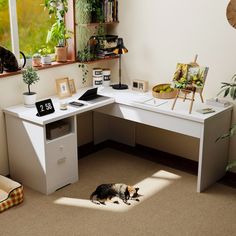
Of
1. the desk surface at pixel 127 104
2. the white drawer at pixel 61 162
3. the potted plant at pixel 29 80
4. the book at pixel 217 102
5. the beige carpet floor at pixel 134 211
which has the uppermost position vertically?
the potted plant at pixel 29 80

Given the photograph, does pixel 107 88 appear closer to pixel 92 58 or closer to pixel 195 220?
pixel 92 58

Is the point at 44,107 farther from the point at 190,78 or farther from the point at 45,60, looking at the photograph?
the point at 190,78

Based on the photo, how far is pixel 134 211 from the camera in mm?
3395

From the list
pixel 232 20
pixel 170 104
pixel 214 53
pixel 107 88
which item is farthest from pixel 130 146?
pixel 232 20

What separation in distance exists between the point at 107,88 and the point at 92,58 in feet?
1.08

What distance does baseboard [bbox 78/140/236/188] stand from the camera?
12.9ft

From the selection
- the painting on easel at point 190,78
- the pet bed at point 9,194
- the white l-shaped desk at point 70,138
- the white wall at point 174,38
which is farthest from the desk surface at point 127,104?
the pet bed at point 9,194

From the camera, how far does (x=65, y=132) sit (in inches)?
146

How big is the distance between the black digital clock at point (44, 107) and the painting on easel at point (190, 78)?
1.04m

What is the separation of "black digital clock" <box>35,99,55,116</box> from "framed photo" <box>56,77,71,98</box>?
1.39ft

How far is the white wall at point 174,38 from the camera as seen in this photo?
3.70 m

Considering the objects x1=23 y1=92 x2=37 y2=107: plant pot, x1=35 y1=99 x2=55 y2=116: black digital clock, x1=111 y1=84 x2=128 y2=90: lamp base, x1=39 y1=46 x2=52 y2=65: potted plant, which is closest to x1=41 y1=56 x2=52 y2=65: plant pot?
x1=39 y1=46 x2=52 y2=65: potted plant

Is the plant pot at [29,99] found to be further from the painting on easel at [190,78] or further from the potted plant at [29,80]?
the painting on easel at [190,78]

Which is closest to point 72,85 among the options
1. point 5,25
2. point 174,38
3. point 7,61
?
point 7,61
